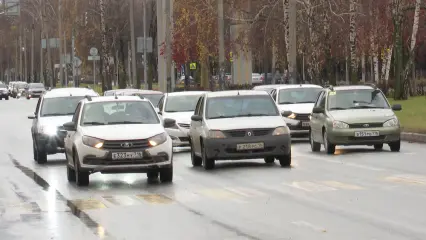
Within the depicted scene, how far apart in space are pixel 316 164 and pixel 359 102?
410 centimetres

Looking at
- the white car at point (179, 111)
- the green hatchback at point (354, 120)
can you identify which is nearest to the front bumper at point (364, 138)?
the green hatchback at point (354, 120)

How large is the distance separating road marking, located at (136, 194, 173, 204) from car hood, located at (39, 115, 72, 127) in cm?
947

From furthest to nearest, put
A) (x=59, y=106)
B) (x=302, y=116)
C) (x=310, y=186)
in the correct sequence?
(x=302, y=116)
(x=59, y=106)
(x=310, y=186)

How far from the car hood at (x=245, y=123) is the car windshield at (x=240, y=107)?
35 centimetres

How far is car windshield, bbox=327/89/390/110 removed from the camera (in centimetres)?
2786

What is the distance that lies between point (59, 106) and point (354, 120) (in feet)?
23.5

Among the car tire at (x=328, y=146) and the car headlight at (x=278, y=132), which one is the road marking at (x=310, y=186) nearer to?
the car headlight at (x=278, y=132)

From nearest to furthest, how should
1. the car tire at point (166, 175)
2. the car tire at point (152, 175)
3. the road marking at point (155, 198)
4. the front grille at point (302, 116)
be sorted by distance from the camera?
the road marking at point (155, 198) → the car tire at point (166, 175) → the car tire at point (152, 175) → the front grille at point (302, 116)

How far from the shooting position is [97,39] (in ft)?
335

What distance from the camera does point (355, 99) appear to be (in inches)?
1105

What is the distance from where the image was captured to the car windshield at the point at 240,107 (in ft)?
80.2

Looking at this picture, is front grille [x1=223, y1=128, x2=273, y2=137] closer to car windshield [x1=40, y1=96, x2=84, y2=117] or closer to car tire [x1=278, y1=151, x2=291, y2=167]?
car tire [x1=278, y1=151, x2=291, y2=167]

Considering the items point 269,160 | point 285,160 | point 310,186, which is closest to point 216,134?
point 285,160

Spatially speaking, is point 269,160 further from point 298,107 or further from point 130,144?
point 298,107
